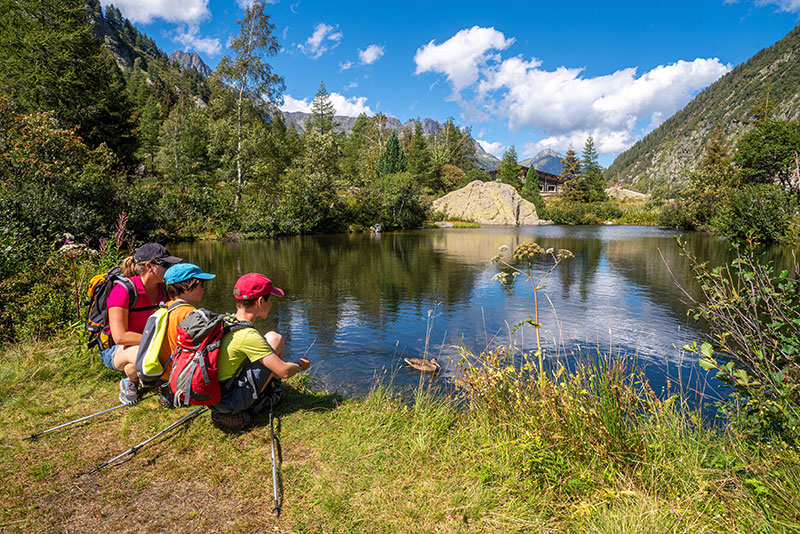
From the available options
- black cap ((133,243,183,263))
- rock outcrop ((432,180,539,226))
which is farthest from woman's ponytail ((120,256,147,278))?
rock outcrop ((432,180,539,226))

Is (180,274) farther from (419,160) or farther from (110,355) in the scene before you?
(419,160)

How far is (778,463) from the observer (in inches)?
119

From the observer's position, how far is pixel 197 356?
3.50 metres

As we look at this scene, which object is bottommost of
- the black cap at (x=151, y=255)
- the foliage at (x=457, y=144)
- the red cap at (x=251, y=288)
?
the red cap at (x=251, y=288)

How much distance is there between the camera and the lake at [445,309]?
8.41m

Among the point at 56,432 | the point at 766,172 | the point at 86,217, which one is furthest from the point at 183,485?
the point at 766,172

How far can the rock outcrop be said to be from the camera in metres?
62.5

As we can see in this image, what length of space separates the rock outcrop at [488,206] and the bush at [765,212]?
1411 inches

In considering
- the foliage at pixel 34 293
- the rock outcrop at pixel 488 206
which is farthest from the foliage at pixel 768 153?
A: the foliage at pixel 34 293

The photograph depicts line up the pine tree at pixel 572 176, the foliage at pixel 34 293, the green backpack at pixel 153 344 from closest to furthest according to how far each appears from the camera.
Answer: the green backpack at pixel 153 344, the foliage at pixel 34 293, the pine tree at pixel 572 176

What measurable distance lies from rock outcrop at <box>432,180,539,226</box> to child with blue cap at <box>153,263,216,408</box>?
59.0 m

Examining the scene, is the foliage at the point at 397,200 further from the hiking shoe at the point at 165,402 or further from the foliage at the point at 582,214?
the hiking shoe at the point at 165,402

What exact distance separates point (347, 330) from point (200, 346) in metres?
6.99

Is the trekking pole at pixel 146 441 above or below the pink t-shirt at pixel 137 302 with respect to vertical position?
below
